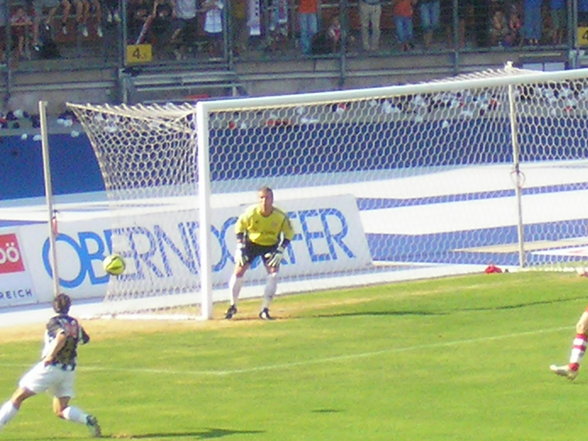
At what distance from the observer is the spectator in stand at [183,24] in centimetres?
4284

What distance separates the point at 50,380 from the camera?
12711 mm

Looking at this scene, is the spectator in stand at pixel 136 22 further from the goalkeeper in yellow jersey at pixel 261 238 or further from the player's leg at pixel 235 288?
the player's leg at pixel 235 288

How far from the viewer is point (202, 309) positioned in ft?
66.2

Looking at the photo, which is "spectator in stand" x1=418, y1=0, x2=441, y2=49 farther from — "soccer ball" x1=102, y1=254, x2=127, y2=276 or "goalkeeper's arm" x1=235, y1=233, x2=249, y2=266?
"soccer ball" x1=102, y1=254, x2=127, y2=276

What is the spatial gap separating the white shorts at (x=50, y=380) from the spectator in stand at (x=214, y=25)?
102ft

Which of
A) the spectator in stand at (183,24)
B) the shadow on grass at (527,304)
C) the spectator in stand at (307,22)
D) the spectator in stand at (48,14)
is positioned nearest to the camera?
the shadow on grass at (527,304)

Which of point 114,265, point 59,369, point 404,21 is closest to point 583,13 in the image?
point 404,21

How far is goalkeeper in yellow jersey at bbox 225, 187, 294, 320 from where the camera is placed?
2006 cm

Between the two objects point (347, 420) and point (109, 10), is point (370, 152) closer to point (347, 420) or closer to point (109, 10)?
point (109, 10)

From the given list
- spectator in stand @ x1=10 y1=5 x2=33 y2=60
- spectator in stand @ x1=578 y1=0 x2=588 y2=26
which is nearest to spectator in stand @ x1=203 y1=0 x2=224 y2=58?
spectator in stand @ x1=10 y1=5 x2=33 y2=60

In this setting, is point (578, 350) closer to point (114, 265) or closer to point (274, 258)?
point (274, 258)

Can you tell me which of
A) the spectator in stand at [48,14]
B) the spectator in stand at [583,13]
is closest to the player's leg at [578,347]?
the spectator in stand at [48,14]

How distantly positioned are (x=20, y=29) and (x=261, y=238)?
22453 mm

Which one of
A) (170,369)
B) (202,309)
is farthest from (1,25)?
(170,369)
